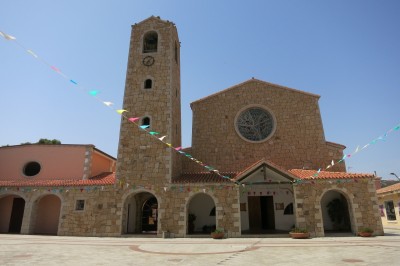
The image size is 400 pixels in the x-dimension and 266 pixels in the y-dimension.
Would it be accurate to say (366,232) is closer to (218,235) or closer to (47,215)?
(218,235)

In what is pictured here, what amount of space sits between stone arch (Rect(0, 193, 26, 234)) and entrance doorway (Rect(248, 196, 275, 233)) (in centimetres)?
1578

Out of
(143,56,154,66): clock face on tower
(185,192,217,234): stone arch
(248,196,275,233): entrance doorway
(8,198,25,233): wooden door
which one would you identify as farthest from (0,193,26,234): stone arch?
(248,196,275,233): entrance doorway

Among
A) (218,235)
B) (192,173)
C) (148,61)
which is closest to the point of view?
(218,235)

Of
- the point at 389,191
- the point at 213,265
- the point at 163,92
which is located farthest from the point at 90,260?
the point at 389,191

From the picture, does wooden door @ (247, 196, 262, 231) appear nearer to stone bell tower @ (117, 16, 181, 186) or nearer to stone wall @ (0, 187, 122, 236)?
stone bell tower @ (117, 16, 181, 186)

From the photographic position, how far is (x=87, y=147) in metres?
18.8

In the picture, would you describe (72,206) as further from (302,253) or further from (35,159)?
(302,253)

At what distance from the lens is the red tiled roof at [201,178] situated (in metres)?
15.5

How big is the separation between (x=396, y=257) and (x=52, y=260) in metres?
9.59

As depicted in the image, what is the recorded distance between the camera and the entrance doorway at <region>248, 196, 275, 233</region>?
55.6 ft

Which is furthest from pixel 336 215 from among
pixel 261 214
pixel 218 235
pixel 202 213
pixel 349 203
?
pixel 202 213

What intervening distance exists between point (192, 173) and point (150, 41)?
1039cm

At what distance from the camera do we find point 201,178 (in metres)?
16.1

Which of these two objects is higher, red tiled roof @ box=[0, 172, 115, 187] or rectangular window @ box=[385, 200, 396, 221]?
red tiled roof @ box=[0, 172, 115, 187]
